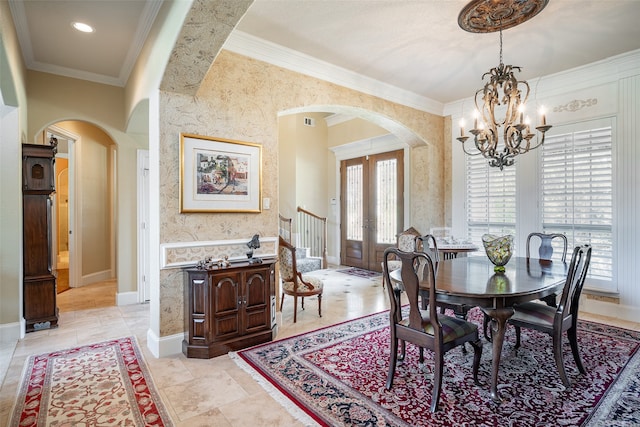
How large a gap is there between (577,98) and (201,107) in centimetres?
463

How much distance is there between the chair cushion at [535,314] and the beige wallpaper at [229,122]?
7.90 ft

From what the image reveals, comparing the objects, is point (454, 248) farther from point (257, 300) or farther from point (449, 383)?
point (257, 300)

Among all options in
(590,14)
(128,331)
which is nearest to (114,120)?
(128,331)

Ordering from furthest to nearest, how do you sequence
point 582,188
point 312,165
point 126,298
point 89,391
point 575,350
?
1. point 312,165
2. point 126,298
3. point 582,188
4. point 575,350
5. point 89,391

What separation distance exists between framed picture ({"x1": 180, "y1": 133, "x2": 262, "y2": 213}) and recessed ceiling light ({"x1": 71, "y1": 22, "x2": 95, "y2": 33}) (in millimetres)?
1509

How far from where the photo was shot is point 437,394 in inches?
85.4

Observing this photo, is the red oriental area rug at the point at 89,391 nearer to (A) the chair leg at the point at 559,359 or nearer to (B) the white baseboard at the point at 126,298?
(B) the white baseboard at the point at 126,298

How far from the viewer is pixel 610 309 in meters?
4.13

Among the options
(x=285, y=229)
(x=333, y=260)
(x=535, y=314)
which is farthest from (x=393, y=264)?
(x=333, y=260)

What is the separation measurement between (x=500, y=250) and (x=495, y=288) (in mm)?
678

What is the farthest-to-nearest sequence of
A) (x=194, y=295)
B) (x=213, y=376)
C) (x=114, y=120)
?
(x=114, y=120), (x=194, y=295), (x=213, y=376)

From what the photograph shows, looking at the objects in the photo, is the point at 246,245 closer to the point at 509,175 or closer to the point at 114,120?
the point at 114,120

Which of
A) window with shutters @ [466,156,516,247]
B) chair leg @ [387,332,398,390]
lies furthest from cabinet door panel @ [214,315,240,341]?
window with shutters @ [466,156,516,247]

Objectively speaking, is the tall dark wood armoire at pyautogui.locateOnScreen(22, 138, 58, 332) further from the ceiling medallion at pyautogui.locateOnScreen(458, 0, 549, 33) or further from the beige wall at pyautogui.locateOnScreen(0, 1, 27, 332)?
the ceiling medallion at pyautogui.locateOnScreen(458, 0, 549, 33)
